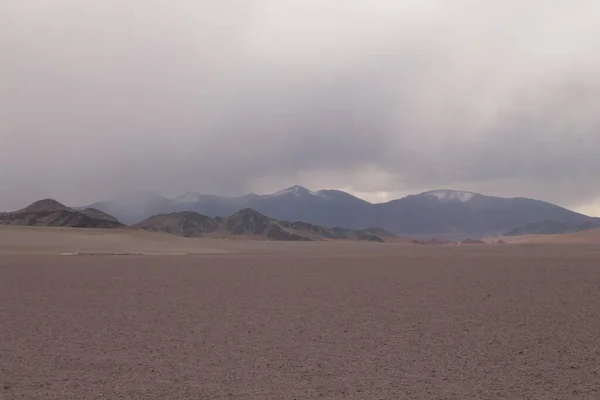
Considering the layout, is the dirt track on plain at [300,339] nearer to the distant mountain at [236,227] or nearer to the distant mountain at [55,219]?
the distant mountain at [55,219]

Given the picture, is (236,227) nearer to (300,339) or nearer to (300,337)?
(300,337)

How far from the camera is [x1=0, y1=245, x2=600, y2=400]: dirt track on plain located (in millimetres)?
10312

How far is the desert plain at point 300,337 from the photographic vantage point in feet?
33.9

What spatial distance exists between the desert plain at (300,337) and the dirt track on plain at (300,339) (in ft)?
0.14

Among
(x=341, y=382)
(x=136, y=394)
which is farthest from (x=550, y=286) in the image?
(x=136, y=394)

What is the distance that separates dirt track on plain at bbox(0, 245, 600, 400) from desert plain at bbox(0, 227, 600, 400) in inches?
1.6

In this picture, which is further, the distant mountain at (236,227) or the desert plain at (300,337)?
the distant mountain at (236,227)

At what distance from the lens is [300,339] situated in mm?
14258

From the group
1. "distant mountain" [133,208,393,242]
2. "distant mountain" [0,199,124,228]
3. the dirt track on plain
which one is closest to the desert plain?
the dirt track on plain

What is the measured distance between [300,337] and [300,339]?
0.77 ft

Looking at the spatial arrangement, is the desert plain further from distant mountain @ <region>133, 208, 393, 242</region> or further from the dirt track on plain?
distant mountain @ <region>133, 208, 393, 242</region>

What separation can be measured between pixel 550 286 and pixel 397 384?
16.2 metres

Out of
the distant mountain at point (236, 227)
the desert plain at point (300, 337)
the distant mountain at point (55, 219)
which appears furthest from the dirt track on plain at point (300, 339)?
the distant mountain at point (236, 227)

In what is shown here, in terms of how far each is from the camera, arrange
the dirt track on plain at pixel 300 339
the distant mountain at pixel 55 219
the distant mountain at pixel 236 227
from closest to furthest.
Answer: the dirt track on plain at pixel 300 339 < the distant mountain at pixel 55 219 < the distant mountain at pixel 236 227
